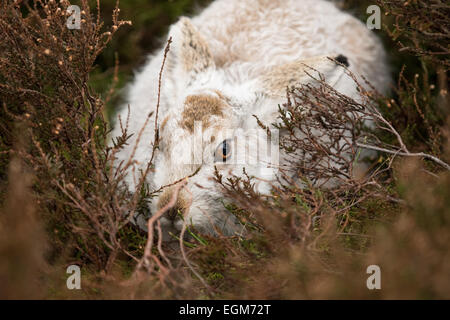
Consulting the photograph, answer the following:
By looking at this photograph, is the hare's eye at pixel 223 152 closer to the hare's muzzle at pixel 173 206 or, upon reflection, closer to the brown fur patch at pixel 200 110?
the brown fur patch at pixel 200 110

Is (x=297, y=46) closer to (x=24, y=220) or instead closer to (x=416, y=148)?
(x=416, y=148)

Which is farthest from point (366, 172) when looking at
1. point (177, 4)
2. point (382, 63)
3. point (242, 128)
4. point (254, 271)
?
point (177, 4)

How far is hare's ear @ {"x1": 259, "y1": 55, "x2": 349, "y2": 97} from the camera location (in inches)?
110

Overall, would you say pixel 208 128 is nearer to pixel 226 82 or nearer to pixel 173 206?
pixel 173 206

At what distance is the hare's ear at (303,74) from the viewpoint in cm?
280

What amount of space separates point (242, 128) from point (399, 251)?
5.76ft

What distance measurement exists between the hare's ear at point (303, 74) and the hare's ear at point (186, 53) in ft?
1.76

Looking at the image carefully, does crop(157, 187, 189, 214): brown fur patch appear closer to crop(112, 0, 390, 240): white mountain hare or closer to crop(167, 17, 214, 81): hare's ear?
crop(112, 0, 390, 240): white mountain hare

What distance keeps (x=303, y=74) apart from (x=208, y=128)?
79 centimetres

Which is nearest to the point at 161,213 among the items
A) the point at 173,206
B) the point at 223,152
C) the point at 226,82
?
the point at 173,206

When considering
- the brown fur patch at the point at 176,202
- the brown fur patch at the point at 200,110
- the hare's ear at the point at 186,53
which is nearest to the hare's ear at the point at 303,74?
the brown fur patch at the point at 200,110

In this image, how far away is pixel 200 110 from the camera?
111 inches

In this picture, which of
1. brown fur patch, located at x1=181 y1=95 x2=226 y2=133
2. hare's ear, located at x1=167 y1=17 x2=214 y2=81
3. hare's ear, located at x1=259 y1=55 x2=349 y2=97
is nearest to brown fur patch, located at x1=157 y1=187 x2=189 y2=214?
brown fur patch, located at x1=181 y1=95 x2=226 y2=133

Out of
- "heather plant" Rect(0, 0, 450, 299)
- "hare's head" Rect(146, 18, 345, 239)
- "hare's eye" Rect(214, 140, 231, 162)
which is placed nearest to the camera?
"heather plant" Rect(0, 0, 450, 299)
